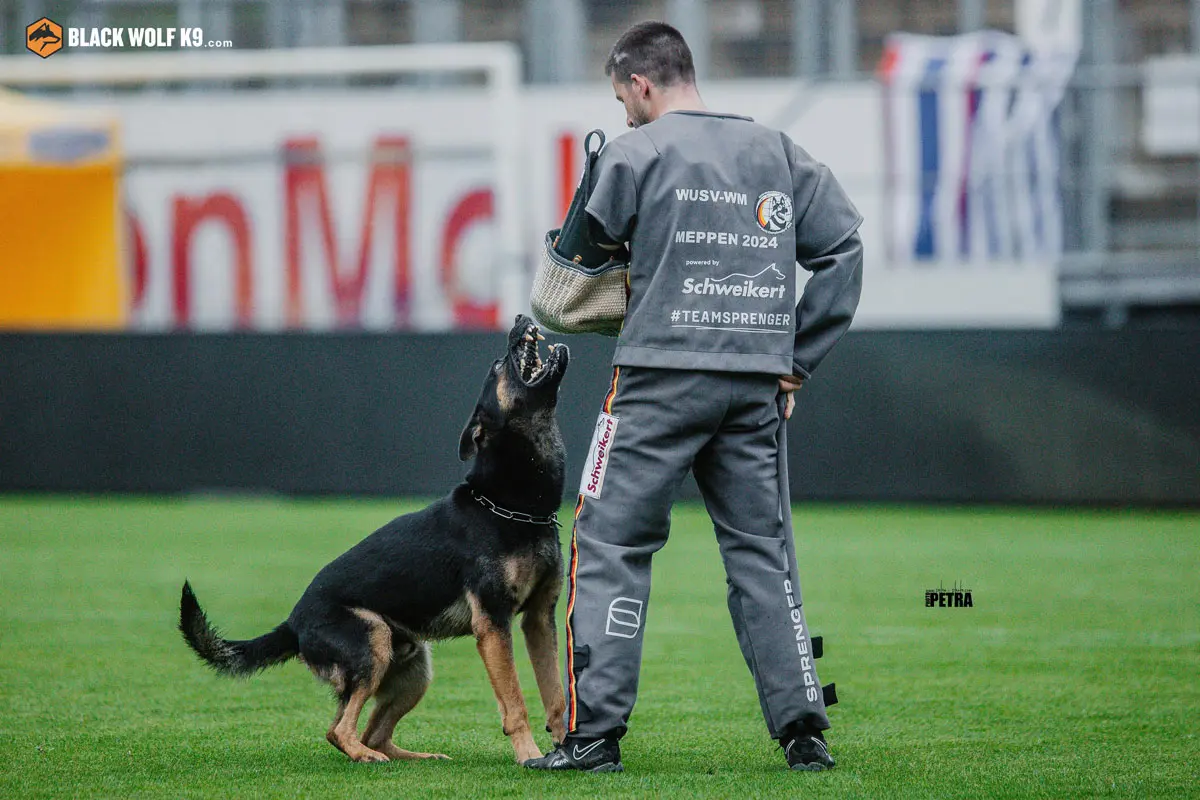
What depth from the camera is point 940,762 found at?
3986 mm

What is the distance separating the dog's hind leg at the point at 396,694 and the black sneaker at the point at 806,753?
1018mm

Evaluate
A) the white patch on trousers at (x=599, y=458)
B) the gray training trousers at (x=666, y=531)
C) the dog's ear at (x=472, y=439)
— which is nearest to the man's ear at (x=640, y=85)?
the gray training trousers at (x=666, y=531)

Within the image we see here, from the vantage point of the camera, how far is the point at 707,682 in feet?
17.5

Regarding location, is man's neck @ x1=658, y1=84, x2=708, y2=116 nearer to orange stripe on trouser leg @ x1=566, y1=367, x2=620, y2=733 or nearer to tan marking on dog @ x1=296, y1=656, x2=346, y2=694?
orange stripe on trouser leg @ x1=566, y1=367, x2=620, y2=733

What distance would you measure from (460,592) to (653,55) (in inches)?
60.2

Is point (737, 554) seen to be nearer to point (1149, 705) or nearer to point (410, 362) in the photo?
point (1149, 705)

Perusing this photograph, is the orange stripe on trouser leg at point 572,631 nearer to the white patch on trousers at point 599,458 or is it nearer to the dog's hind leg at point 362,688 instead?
the white patch on trousers at point 599,458

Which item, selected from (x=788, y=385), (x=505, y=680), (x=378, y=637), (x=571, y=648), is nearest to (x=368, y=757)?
(x=378, y=637)

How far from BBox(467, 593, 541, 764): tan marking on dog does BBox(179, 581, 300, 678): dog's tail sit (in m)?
0.57

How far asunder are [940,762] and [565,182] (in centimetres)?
1061

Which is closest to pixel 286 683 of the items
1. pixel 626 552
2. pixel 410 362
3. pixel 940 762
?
pixel 626 552

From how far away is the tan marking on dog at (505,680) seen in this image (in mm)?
3977

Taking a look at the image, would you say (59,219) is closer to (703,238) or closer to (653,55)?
(653,55)

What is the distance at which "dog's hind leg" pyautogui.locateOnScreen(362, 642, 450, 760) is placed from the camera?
4242 mm
